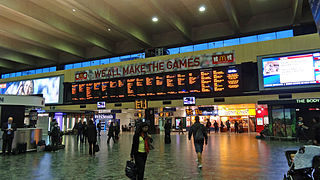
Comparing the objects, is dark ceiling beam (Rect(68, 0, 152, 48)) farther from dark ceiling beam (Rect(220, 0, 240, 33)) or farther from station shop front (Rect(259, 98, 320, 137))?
station shop front (Rect(259, 98, 320, 137))

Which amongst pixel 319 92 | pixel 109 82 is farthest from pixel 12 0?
pixel 319 92

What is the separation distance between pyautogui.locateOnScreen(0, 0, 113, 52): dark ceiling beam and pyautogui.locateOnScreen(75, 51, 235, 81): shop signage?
9.66 ft

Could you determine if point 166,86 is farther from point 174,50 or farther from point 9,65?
point 9,65

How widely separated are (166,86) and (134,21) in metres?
6.72

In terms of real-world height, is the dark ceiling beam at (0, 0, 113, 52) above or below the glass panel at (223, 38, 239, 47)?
above

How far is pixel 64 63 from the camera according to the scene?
29312mm

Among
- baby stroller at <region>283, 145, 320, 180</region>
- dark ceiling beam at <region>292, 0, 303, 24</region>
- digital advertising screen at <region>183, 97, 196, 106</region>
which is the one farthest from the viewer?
Answer: digital advertising screen at <region>183, 97, 196, 106</region>

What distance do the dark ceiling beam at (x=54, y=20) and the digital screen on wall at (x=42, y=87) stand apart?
24.5 ft

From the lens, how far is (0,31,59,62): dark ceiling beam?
23.5m

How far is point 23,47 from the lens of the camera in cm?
2514

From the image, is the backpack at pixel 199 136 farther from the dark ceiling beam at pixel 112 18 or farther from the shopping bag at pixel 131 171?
the dark ceiling beam at pixel 112 18

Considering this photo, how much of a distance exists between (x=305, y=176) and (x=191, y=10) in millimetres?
16931

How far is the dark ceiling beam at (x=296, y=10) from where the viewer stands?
1551 cm

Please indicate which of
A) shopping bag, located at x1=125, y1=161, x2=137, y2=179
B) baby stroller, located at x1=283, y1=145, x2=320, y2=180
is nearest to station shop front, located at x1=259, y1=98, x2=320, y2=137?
baby stroller, located at x1=283, y1=145, x2=320, y2=180
